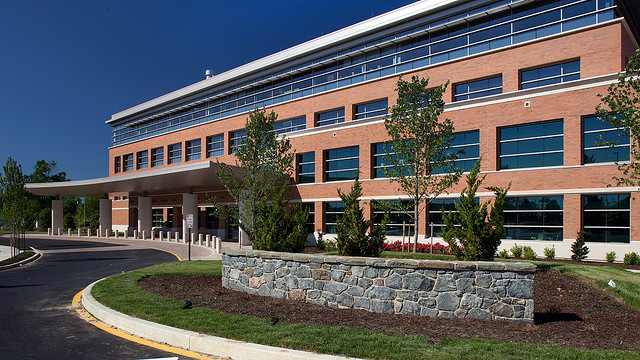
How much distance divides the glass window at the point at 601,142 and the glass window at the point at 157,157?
40440 millimetres

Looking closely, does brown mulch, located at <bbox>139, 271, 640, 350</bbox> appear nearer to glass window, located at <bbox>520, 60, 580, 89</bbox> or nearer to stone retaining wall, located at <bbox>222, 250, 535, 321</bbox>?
stone retaining wall, located at <bbox>222, 250, 535, 321</bbox>

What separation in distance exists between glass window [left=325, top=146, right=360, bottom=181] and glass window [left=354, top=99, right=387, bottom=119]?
2.65 metres

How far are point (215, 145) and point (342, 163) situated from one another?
15955 millimetres

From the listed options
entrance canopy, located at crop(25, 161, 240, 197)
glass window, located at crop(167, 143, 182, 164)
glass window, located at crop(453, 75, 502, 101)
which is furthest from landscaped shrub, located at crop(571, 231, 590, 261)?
glass window, located at crop(167, 143, 182, 164)

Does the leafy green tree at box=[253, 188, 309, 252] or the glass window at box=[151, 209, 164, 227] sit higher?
the leafy green tree at box=[253, 188, 309, 252]

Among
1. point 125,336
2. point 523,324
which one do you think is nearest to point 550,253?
point 523,324

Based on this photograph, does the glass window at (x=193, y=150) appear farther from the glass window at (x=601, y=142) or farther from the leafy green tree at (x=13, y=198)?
the glass window at (x=601, y=142)

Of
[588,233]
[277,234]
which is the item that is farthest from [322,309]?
[588,233]

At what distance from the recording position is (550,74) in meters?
23.1

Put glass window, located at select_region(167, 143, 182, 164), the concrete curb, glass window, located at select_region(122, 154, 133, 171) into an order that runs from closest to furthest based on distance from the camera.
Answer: the concrete curb < glass window, located at select_region(167, 143, 182, 164) < glass window, located at select_region(122, 154, 133, 171)

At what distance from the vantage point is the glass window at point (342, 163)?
29.9 meters

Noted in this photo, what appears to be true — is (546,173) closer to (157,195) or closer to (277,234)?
(277,234)

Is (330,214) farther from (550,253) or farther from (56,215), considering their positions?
(56,215)

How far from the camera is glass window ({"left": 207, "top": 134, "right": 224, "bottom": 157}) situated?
40472mm
